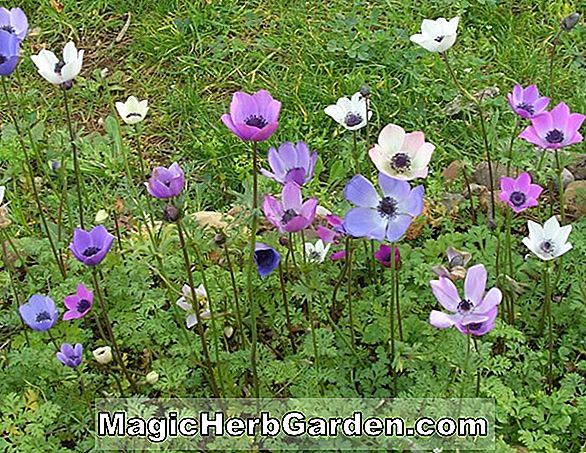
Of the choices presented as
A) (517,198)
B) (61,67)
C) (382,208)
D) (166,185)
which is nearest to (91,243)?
(166,185)

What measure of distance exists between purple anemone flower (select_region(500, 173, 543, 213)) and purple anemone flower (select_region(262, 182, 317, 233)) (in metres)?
0.46

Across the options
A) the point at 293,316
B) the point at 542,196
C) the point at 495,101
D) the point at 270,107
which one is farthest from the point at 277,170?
the point at 495,101

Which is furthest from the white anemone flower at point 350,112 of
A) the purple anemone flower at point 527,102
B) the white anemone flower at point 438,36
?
the purple anemone flower at point 527,102

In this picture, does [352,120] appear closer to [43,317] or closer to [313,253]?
[313,253]

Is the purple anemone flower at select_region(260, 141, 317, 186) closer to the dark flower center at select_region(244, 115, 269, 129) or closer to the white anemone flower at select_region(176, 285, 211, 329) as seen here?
the dark flower center at select_region(244, 115, 269, 129)

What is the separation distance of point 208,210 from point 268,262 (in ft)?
3.43

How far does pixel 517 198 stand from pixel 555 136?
5.8 inches

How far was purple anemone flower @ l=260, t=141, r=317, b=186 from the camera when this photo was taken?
1.76m

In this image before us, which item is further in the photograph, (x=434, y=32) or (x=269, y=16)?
(x=269, y=16)

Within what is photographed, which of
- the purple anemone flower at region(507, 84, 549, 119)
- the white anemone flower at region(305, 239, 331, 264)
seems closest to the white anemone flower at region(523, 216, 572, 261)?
the purple anemone flower at region(507, 84, 549, 119)

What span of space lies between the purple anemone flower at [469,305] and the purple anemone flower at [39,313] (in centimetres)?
82

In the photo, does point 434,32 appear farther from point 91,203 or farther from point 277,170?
point 91,203

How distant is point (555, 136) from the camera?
1.85 m

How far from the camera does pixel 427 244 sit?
86.4 inches
